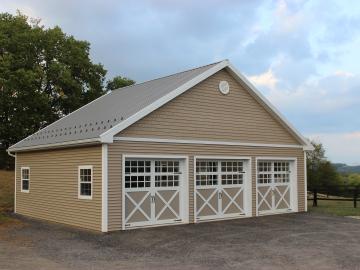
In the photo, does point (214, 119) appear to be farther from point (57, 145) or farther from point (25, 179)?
point (25, 179)

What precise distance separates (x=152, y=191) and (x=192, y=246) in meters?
3.71

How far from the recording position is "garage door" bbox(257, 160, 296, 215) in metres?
19.0

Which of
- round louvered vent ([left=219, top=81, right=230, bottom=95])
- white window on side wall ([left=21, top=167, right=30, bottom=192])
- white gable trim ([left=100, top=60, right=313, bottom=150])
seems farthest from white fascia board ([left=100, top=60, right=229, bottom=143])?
white window on side wall ([left=21, top=167, right=30, bottom=192])

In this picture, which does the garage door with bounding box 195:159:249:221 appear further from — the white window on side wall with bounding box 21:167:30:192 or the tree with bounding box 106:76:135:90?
the tree with bounding box 106:76:135:90

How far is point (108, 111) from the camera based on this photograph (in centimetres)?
1758

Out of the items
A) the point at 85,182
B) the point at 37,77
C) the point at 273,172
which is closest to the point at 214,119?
the point at 273,172

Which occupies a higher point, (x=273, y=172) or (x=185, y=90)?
(x=185, y=90)

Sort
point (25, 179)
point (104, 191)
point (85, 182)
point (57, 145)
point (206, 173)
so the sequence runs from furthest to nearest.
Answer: point (25, 179)
point (206, 173)
point (57, 145)
point (85, 182)
point (104, 191)

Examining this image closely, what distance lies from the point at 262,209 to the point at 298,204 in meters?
2.16

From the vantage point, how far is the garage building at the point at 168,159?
14852 millimetres

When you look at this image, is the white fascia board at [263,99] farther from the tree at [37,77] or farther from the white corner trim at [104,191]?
the tree at [37,77]

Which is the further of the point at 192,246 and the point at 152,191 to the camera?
the point at 152,191

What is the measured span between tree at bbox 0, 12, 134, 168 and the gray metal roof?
13.7 meters

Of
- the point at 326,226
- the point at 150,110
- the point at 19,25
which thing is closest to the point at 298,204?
the point at 326,226
